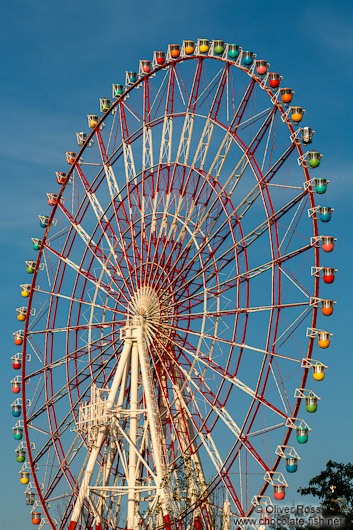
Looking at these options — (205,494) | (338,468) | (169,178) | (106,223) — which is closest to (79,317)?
(106,223)

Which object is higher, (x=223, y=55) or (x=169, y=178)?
(x=223, y=55)

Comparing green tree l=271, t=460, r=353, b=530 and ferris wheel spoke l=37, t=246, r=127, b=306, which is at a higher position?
ferris wheel spoke l=37, t=246, r=127, b=306

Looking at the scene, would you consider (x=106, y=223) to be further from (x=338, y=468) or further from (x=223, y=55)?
(x=338, y=468)

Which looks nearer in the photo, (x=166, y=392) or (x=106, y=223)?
(x=166, y=392)

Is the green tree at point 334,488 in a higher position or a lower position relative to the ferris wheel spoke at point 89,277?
lower

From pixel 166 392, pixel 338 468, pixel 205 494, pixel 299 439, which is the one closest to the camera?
pixel 299 439

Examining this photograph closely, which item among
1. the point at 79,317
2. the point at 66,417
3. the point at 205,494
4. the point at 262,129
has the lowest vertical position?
the point at 205,494

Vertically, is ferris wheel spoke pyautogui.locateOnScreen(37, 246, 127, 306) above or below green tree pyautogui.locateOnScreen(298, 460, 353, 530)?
above

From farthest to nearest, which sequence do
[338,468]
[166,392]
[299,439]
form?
1. [338,468]
2. [166,392]
3. [299,439]

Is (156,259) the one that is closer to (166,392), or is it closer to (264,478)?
(166,392)

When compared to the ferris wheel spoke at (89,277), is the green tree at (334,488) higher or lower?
lower

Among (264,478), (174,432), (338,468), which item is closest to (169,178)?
(174,432)

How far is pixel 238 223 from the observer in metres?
44.8

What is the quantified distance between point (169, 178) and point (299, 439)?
1388 cm
